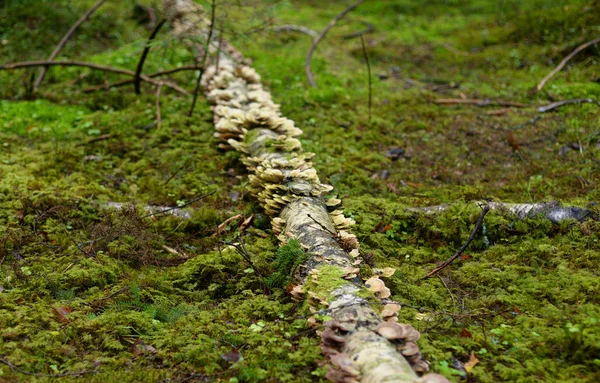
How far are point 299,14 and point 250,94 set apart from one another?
643cm

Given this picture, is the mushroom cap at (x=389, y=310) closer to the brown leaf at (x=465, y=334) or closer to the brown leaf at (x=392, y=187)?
the brown leaf at (x=465, y=334)

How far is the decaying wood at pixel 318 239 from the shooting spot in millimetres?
2969

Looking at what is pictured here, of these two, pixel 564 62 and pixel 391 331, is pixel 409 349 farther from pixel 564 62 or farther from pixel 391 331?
pixel 564 62

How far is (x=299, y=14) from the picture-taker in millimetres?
13219

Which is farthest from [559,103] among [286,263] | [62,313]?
[62,313]

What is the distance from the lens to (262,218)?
5277mm

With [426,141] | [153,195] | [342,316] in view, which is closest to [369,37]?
[426,141]

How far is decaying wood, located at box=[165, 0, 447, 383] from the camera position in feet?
9.74

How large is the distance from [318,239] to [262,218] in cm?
116

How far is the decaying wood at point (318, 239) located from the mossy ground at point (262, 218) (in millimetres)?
222

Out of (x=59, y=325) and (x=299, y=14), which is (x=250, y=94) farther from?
(x=299, y=14)

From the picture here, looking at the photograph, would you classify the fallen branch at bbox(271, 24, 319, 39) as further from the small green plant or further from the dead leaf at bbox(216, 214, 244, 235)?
the small green plant

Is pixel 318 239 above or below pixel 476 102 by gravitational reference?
below

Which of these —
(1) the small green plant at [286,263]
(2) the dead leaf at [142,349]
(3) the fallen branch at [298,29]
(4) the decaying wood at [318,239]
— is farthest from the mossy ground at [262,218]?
(3) the fallen branch at [298,29]
